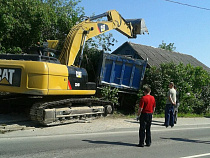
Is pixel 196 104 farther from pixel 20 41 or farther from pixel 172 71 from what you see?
pixel 20 41

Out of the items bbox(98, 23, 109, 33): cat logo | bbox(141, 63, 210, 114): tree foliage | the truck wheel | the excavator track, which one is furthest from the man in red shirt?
bbox(141, 63, 210, 114): tree foliage

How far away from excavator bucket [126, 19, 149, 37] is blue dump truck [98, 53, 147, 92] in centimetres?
158

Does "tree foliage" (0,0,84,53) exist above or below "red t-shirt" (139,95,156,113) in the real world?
above

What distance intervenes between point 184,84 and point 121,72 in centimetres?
402

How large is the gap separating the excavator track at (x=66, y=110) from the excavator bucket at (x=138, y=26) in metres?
4.38

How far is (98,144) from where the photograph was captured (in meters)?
7.08

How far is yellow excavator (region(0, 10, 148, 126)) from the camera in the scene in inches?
324

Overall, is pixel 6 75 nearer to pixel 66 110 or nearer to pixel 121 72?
pixel 66 110

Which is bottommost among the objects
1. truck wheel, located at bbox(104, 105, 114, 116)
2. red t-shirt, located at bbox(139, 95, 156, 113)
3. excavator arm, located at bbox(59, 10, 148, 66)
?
truck wheel, located at bbox(104, 105, 114, 116)

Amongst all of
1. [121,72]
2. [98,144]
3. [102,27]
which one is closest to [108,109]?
[121,72]

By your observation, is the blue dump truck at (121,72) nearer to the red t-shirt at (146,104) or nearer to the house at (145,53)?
the house at (145,53)

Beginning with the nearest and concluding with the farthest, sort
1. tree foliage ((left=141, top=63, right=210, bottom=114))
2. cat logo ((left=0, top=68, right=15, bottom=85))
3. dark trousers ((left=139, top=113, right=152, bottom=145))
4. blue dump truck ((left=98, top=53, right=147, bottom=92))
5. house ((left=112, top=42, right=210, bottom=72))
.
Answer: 1. dark trousers ((left=139, top=113, right=152, bottom=145))
2. cat logo ((left=0, top=68, right=15, bottom=85))
3. blue dump truck ((left=98, top=53, right=147, bottom=92))
4. tree foliage ((left=141, top=63, right=210, bottom=114))
5. house ((left=112, top=42, right=210, bottom=72))

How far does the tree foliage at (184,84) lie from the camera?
544 inches

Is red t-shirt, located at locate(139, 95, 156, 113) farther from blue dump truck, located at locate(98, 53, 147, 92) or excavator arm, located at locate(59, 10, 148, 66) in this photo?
blue dump truck, located at locate(98, 53, 147, 92)
